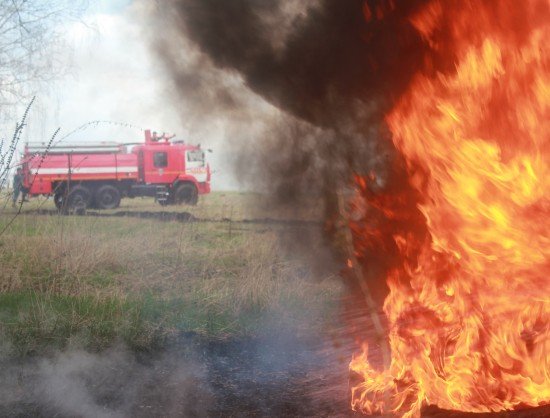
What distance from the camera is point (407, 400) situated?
3.39 meters

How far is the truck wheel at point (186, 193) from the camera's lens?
64.5 ft

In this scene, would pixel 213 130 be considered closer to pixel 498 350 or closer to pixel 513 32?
pixel 513 32

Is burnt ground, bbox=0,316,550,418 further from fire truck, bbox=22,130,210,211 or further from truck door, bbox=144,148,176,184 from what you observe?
truck door, bbox=144,148,176,184

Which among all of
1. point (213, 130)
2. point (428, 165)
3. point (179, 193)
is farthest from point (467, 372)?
point (179, 193)

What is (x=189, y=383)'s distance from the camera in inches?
164

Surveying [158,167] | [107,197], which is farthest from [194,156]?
[107,197]

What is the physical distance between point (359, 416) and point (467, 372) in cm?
73

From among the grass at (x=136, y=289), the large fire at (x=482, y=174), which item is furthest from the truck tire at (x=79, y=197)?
the large fire at (x=482, y=174)

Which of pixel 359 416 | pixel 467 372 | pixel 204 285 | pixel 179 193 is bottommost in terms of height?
pixel 359 416

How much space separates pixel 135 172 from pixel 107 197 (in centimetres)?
127

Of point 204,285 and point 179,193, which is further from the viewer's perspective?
point 179,193

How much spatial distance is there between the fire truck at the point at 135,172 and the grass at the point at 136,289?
10580mm

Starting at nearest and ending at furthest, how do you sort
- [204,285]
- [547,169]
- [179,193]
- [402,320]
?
1. [547,169]
2. [402,320]
3. [204,285]
4. [179,193]

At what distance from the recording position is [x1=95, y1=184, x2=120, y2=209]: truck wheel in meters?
18.8
